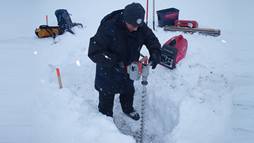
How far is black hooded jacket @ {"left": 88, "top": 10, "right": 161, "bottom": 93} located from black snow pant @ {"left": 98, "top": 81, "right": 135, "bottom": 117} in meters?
0.15

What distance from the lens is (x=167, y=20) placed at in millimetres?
8586

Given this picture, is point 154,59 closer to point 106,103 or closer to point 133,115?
point 106,103

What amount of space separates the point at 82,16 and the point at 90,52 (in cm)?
573

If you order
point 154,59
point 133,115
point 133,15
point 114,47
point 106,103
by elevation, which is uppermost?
point 133,15

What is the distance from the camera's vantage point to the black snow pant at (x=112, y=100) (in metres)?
5.19

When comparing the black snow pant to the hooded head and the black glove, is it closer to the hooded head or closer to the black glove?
the black glove

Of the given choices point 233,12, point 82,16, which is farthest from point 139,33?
point 233,12

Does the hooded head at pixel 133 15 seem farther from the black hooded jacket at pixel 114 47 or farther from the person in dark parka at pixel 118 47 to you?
the black hooded jacket at pixel 114 47

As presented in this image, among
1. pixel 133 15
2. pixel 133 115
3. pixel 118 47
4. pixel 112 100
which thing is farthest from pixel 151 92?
pixel 133 15

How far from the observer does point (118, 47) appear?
182 inches

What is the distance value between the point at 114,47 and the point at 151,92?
183 centimetres

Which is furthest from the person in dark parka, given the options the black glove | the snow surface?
the snow surface

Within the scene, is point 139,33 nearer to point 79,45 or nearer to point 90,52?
point 90,52

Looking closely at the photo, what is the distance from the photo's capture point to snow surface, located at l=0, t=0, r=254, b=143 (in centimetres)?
523
